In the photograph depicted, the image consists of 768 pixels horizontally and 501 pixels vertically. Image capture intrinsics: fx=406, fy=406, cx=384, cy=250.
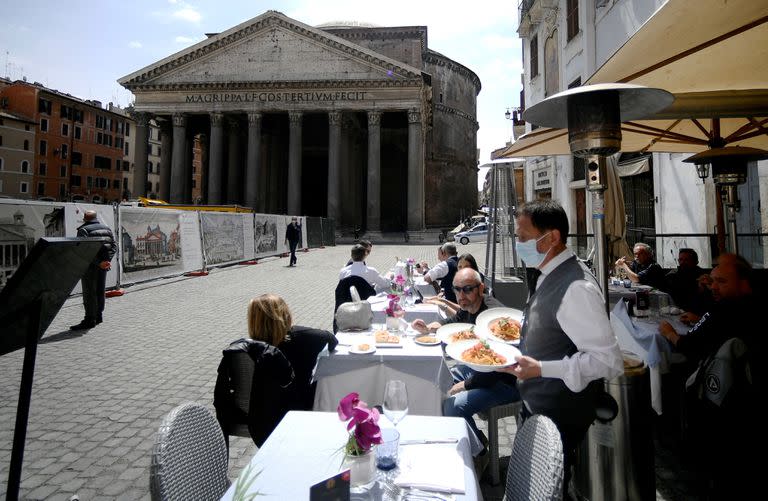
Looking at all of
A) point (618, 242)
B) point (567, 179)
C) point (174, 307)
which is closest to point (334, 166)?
point (567, 179)

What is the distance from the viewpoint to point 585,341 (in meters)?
2.05

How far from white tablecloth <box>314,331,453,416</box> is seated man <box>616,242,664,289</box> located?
4.94 m

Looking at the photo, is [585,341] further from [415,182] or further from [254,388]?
[415,182]

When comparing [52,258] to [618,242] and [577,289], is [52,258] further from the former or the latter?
[618,242]

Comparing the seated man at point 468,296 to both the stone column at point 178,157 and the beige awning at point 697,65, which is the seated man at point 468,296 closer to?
the beige awning at point 697,65

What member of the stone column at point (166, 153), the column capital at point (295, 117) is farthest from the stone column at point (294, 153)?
the stone column at point (166, 153)

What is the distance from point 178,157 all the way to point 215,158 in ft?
10.6

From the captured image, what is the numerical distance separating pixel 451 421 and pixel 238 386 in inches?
58.6

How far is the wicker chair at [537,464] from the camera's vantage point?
1496mm

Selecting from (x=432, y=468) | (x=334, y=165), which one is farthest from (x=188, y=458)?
(x=334, y=165)

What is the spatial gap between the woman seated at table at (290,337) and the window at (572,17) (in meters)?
15.8

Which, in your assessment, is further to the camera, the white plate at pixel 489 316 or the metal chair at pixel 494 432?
the white plate at pixel 489 316

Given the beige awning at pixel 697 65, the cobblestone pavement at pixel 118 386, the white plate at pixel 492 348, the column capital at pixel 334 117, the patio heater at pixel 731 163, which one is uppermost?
Result: the column capital at pixel 334 117

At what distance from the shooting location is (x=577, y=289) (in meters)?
2.08
